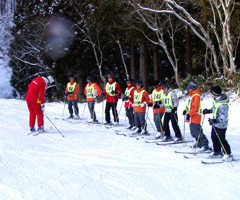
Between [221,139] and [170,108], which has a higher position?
[170,108]

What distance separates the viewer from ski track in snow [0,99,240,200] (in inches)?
147

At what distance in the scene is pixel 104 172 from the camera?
4.56 metres

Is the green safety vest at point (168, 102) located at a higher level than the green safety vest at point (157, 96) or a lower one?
lower

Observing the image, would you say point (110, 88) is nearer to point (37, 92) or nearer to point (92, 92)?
point (92, 92)

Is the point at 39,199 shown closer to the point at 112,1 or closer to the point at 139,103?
the point at 139,103

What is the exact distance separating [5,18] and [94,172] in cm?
5167

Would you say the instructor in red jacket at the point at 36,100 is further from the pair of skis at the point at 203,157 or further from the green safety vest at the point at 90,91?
the pair of skis at the point at 203,157

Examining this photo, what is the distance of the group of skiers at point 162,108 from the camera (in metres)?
5.44

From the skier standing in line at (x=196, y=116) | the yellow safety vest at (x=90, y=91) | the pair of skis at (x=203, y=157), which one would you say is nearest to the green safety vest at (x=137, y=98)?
the skier standing in line at (x=196, y=116)

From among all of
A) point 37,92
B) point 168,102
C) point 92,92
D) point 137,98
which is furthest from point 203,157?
point 92,92

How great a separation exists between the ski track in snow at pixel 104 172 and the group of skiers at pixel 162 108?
60 centimetres

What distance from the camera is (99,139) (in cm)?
741

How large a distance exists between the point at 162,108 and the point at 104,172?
11.7 ft

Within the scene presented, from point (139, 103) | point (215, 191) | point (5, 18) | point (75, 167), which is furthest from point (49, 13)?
point (5, 18)
